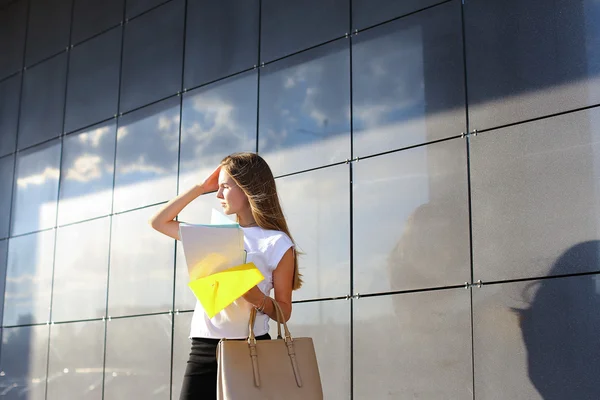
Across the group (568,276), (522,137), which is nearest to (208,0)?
(522,137)

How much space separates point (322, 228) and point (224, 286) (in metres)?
2.15

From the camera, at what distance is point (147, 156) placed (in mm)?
7133

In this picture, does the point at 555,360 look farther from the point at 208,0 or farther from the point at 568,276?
the point at 208,0

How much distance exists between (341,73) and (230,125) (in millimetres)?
1096

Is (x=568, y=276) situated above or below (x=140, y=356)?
above

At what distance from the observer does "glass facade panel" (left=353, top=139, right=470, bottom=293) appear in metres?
4.89

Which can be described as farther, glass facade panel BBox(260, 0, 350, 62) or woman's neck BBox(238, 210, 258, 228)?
glass facade panel BBox(260, 0, 350, 62)

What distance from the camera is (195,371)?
149 inches

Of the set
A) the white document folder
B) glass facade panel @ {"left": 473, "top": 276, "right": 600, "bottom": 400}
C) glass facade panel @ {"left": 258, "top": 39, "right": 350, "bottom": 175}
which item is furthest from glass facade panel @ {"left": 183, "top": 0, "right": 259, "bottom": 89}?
the white document folder

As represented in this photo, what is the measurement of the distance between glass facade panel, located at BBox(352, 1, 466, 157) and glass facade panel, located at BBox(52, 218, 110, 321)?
2.81 meters

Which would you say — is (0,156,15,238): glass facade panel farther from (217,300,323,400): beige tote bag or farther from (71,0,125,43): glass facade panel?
(217,300,323,400): beige tote bag

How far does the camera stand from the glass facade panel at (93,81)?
768cm

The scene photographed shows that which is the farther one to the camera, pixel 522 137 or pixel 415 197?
pixel 415 197

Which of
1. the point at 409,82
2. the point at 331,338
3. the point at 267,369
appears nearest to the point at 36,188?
the point at 331,338
